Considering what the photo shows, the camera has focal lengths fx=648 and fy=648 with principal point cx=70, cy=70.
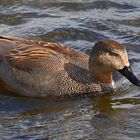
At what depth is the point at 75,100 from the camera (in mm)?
9500

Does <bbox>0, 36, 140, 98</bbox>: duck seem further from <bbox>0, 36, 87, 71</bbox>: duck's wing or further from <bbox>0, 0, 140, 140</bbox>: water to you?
<bbox>0, 0, 140, 140</bbox>: water

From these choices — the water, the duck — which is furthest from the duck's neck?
the water

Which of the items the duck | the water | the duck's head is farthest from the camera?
the duck

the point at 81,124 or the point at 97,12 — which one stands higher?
the point at 97,12

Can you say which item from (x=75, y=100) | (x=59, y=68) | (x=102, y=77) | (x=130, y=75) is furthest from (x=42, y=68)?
(x=130, y=75)

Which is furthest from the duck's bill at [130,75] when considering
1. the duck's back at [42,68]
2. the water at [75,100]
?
the duck's back at [42,68]

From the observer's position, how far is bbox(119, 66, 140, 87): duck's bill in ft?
30.7

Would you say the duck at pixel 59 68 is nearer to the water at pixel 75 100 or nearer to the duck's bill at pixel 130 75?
the duck's bill at pixel 130 75

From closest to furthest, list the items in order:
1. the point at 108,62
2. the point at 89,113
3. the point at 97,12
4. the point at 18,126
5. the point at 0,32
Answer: the point at 18,126
the point at 89,113
the point at 108,62
the point at 0,32
the point at 97,12

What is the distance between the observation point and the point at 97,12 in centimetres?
1297

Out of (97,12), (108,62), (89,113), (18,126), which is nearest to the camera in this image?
(18,126)


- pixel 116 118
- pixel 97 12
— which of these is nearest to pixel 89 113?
pixel 116 118

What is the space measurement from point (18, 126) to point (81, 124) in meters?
0.81

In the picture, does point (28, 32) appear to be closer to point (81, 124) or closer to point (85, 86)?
point (85, 86)
